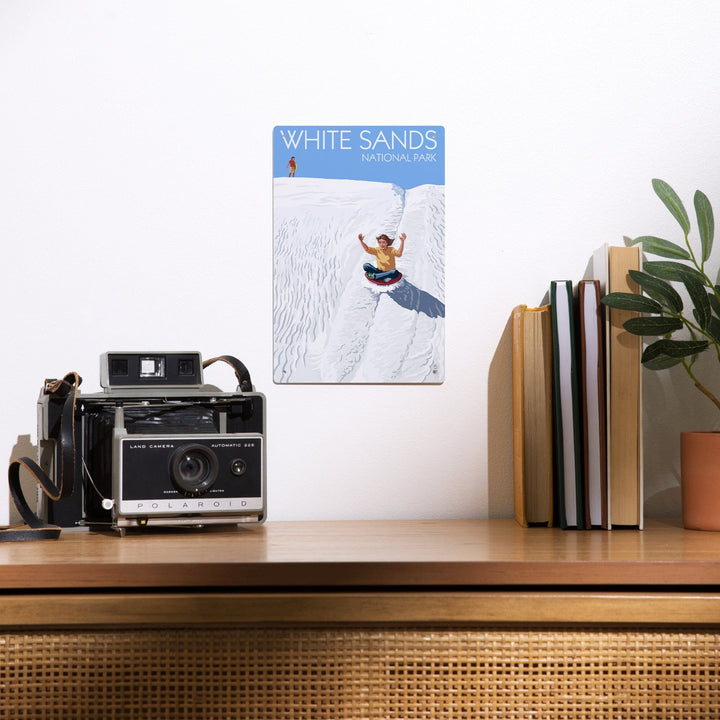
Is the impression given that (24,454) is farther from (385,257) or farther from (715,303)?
(715,303)

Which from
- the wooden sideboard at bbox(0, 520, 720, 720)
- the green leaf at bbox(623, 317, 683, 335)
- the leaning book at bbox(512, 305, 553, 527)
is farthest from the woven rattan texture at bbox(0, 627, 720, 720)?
the green leaf at bbox(623, 317, 683, 335)

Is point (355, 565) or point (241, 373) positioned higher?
point (241, 373)

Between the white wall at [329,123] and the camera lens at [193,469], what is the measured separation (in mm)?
244

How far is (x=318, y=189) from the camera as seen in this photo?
1.31 m

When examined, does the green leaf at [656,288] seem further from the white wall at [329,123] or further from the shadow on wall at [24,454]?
the shadow on wall at [24,454]

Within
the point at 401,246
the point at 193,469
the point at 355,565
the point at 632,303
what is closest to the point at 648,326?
the point at 632,303

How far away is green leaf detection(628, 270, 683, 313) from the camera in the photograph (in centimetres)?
110

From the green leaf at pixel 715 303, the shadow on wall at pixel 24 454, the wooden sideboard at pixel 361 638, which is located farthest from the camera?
the shadow on wall at pixel 24 454

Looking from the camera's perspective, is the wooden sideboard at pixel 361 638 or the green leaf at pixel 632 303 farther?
the green leaf at pixel 632 303

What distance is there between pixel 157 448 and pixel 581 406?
2.06 ft

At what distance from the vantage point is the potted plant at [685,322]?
42.9 inches

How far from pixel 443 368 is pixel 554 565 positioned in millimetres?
502

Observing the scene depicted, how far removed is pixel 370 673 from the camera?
866 millimetres

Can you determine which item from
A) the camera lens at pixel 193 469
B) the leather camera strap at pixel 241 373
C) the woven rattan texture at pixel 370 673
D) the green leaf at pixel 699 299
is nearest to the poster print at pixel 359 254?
the leather camera strap at pixel 241 373
